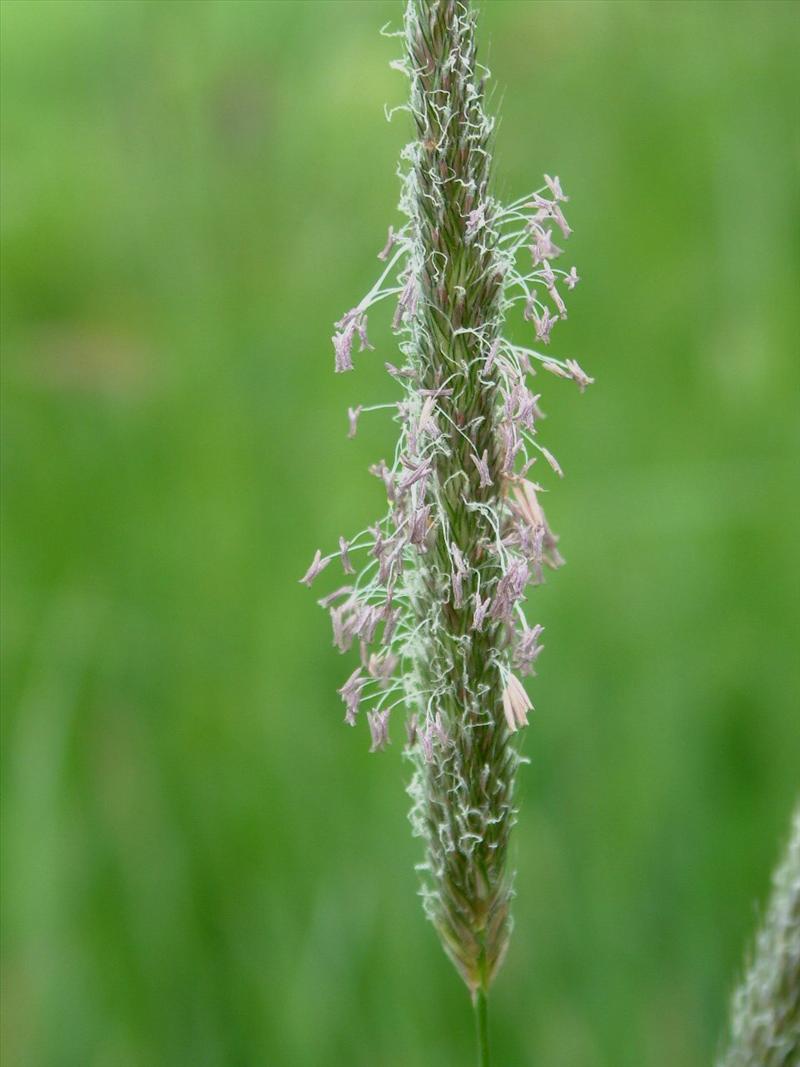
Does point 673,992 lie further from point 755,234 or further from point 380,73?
point 380,73

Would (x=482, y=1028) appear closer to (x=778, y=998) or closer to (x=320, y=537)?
(x=778, y=998)

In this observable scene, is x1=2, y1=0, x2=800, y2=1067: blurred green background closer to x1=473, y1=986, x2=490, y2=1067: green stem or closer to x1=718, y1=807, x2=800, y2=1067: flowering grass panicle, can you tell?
x1=718, y1=807, x2=800, y2=1067: flowering grass panicle

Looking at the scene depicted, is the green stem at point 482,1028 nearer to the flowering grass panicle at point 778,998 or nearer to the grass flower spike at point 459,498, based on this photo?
the grass flower spike at point 459,498

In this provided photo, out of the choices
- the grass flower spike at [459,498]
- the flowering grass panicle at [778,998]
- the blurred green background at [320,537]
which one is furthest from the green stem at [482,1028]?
the blurred green background at [320,537]

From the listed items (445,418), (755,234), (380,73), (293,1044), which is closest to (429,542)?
(445,418)

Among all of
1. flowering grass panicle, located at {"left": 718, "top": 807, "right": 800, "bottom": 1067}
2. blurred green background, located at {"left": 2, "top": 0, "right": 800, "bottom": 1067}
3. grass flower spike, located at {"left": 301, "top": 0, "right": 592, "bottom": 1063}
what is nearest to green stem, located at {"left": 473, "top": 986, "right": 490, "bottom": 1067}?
grass flower spike, located at {"left": 301, "top": 0, "right": 592, "bottom": 1063}
